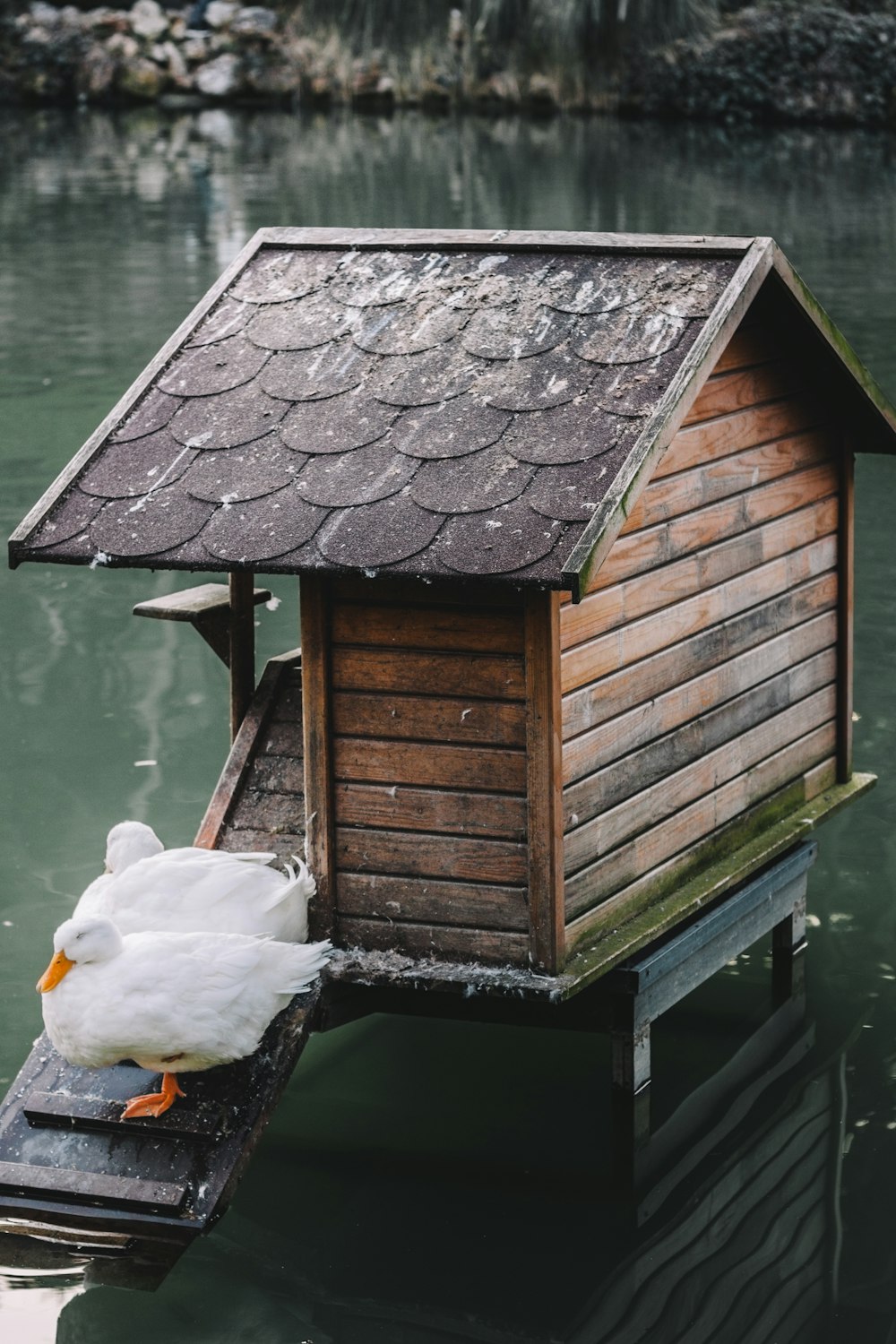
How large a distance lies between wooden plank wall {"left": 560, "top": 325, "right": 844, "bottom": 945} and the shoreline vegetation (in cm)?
2862

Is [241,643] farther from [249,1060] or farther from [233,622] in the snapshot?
[249,1060]

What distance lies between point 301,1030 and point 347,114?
33.6 meters

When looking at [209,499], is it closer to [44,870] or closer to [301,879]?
[301,879]

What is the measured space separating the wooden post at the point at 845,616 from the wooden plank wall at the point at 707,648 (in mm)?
29

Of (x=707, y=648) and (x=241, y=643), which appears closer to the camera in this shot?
(x=707, y=648)

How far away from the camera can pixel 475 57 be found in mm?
35594

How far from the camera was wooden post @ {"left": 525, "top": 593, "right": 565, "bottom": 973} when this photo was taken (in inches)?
193

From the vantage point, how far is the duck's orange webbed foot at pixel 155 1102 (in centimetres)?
500

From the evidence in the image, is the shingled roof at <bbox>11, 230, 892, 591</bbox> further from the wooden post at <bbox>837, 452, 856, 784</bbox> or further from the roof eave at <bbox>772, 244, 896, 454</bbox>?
the wooden post at <bbox>837, 452, 856, 784</bbox>

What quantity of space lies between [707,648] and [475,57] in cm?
3168

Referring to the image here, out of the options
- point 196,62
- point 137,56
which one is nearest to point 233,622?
point 137,56

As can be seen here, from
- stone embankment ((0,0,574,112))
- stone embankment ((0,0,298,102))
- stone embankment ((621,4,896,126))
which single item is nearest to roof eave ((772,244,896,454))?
stone embankment ((621,4,896,126))

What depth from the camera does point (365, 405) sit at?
5.27 meters

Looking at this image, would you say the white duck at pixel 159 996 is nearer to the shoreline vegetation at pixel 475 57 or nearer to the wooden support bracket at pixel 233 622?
the wooden support bracket at pixel 233 622
